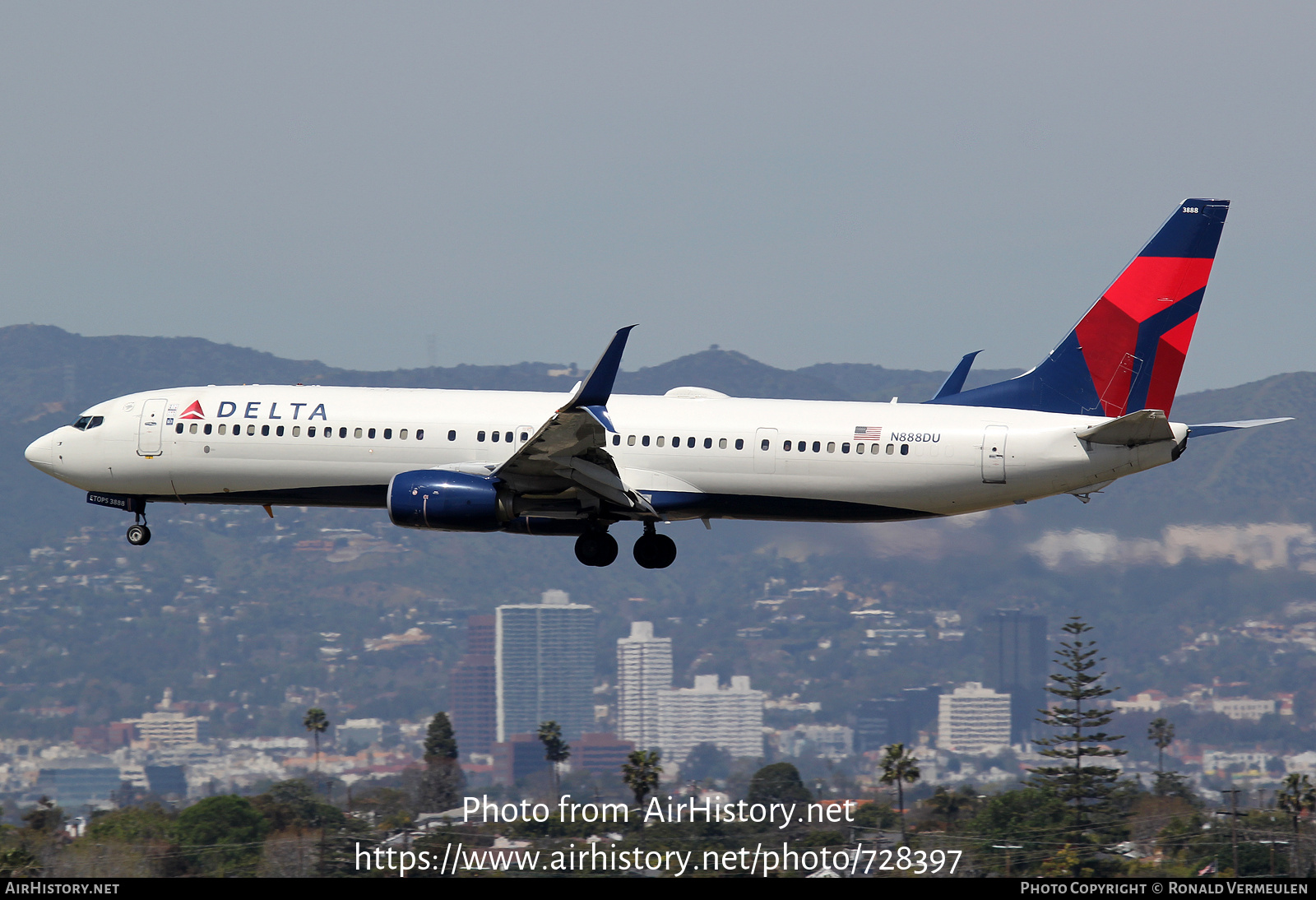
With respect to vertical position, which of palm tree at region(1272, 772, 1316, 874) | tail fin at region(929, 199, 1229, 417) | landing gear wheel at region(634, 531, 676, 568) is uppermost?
tail fin at region(929, 199, 1229, 417)

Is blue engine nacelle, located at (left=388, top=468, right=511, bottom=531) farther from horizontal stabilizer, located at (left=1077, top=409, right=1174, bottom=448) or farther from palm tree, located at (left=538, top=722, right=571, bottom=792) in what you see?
palm tree, located at (left=538, top=722, right=571, bottom=792)

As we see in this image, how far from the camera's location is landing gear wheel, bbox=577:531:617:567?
44.2m

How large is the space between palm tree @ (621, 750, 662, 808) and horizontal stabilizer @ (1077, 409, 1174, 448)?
126 ft

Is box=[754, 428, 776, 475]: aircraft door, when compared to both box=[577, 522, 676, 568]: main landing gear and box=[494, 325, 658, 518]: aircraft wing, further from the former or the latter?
box=[577, 522, 676, 568]: main landing gear

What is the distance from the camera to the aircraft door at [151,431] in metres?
46.0

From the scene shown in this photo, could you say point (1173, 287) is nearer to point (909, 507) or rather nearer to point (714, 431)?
point (909, 507)

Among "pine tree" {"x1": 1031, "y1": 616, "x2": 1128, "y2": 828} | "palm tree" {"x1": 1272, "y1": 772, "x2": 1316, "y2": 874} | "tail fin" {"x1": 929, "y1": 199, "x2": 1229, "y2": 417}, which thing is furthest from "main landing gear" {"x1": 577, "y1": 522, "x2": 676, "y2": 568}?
"pine tree" {"x1": 1031, "y1": 616, "x2": 1128, "y2": 828}

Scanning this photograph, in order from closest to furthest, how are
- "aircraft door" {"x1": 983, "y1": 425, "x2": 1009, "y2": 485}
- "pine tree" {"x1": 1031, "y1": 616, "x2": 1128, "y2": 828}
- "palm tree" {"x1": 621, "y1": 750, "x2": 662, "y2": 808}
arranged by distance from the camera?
"aircraft door" {"x1": 983, "y1": 425, "x2": 1009, "y2": 485} → "palm tree" {"x1": 621, "y1": 750, "x2": 662, "y2": 808} → "pine tree" {"x1": 1031, "y1": 616, "x2": 1128, "y2": 828}

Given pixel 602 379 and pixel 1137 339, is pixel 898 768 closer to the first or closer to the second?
pixel 1137 339

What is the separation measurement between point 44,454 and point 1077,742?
66346mm

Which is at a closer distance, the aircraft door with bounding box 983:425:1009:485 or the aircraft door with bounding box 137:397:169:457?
the aircraft door with bounding box 983:425:1009:485

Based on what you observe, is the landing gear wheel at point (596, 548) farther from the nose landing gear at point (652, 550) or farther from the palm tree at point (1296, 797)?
the palm tree at point (1296, 797)

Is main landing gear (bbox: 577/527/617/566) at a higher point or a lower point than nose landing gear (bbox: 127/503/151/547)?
lower

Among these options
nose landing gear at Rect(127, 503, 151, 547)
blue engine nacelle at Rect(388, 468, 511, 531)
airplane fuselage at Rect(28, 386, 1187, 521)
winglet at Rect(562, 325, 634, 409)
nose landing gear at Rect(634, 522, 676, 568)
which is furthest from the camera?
nose landing gear at Rect(127, 503, 151, 547)
